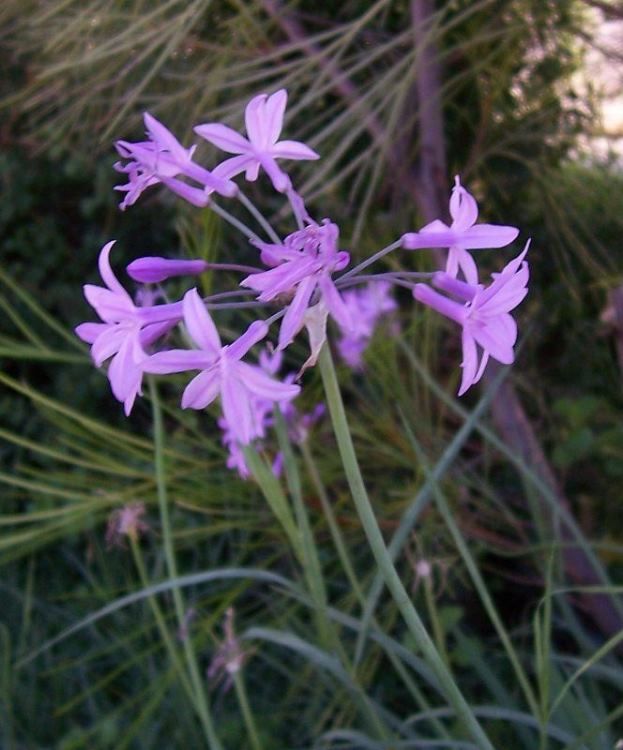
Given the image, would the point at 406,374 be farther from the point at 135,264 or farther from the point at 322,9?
the point at 135,264

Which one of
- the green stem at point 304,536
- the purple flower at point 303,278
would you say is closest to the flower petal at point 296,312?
the purple flower at point 303,278

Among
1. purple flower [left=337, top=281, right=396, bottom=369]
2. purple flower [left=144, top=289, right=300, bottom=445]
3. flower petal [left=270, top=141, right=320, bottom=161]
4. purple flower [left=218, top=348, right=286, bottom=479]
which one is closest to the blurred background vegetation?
purple flower [left=337, top=281, right=396, bottom=369]

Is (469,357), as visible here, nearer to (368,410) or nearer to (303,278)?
(303,278)

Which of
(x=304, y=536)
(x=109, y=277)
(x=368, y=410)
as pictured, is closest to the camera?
(x=109, y=277)

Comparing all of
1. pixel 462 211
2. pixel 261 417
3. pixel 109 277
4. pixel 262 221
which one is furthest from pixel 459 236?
pixel 261 417

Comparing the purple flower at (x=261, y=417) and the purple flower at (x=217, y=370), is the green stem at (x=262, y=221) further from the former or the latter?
the purple flower at (x=261, y=417)

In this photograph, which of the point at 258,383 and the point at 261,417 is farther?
the point at 261,417
